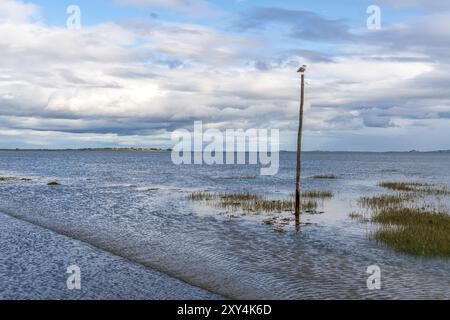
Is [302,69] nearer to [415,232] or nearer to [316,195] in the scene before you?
[415,232]

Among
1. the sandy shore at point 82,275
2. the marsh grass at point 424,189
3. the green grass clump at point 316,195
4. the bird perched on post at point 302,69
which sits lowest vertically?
the marsh grass at point 424,189

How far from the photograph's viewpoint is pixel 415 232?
2217cm

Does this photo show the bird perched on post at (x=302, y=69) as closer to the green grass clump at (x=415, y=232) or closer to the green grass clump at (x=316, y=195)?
the green grass clump at (x=415, y=232)

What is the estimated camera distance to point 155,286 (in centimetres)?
1377

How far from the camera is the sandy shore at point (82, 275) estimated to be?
13.0 metres

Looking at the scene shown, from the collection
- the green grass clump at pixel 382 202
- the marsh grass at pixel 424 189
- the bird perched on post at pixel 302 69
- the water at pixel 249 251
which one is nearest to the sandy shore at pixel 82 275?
the water at pixel 249 251

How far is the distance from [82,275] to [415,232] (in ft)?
55.9

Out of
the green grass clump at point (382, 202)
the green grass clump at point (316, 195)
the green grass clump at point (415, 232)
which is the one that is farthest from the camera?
the green grass clump at point (316, 195)

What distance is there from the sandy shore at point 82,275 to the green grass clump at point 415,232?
452 inches

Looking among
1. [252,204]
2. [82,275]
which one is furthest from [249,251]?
[252,204]

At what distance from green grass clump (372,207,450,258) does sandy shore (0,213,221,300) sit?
→ 11.5 metres

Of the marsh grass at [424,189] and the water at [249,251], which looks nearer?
the water at [249,251]
